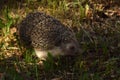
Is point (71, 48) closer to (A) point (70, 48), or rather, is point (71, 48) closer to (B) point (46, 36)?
(A) point (70, 48)

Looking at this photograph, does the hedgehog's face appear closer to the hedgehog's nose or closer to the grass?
the hedgehog's nose

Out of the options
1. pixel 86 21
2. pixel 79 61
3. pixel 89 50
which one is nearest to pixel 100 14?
pixel 86 21

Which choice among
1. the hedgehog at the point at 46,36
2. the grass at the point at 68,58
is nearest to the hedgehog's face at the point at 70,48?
the hedgehog at the point at 46,36

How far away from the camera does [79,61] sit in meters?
6.17

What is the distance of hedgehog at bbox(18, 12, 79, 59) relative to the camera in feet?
20.3

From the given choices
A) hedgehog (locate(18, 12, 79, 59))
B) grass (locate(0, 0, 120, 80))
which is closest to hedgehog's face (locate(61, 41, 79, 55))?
hedgehog (locate(18, 12, 79, 59))

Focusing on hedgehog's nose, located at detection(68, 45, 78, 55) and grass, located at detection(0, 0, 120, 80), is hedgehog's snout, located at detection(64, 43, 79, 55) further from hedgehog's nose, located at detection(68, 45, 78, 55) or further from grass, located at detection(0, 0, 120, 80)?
grass, located at detection(0, 0, 120, 80)

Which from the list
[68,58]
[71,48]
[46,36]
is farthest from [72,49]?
[46,36]

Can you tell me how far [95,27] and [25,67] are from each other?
1832 millimetres

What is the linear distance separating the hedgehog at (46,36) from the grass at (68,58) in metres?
0.14

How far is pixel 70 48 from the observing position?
6.11 metres

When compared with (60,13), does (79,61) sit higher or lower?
lower

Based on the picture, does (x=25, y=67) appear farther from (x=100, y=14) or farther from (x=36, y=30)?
(x=100, y=14)

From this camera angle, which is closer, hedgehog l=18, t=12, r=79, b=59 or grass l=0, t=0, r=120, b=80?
grass l=0, t=0, r=120, b=80
